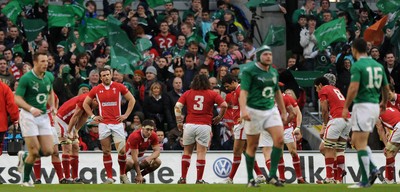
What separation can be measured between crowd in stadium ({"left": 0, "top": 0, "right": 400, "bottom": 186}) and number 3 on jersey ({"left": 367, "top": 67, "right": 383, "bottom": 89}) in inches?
356

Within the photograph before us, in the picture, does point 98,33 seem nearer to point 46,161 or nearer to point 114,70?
point 114,70

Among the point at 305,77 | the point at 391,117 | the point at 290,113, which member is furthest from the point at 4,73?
the point at 391,117

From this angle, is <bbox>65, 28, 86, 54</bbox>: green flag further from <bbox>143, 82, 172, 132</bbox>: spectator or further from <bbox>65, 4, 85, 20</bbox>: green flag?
<bbox>143, 82, 172, 132</bbox>: spectator

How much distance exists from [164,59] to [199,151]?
543cm

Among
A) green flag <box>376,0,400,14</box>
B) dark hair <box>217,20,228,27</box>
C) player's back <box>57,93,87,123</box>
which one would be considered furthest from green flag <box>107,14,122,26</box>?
green flag <box>376,0,400,14</box>

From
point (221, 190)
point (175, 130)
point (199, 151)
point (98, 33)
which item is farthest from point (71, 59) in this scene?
point (221, 190)

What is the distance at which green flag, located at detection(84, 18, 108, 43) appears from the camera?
110ft

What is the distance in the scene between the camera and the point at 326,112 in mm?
27531

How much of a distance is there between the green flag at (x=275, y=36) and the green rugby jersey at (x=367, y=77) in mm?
12140

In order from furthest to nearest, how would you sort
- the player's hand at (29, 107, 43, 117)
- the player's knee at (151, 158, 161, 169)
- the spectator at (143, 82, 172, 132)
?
the spectator at (143, 82, 172, 132) < the player's knee at (151, 158, 161, 169) < the player's hand at (29, 107, 43, 117)

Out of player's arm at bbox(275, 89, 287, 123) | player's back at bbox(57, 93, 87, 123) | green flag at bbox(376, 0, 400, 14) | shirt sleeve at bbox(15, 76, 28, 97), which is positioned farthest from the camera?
green flag at bbox(376, 0, 400, 14)

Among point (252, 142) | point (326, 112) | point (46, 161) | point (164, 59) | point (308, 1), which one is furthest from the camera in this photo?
point (308, 1)

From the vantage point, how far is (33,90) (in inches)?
917

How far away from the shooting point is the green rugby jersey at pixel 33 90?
23.2 metres
